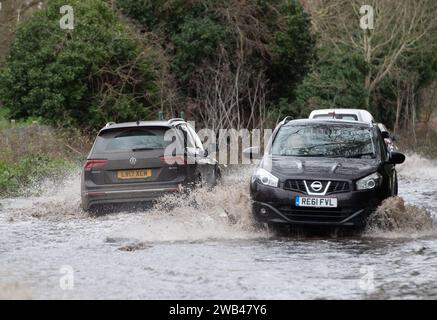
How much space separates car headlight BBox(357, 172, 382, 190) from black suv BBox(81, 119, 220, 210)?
338 centimetres

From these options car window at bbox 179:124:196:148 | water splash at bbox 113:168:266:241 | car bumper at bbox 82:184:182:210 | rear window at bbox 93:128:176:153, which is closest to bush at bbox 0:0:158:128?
car window at bbox 179:124:196:148

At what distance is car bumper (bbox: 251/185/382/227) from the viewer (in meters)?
13.0

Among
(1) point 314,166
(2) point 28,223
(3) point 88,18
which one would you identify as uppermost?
(3) point 88,18

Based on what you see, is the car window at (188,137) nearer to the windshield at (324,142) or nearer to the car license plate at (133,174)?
the car license plate at (133,174)

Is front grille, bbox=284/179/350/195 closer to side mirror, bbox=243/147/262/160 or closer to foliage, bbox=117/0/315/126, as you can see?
side mirror, bbox=243/147/262/160

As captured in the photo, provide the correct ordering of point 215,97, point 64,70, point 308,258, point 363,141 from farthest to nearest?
point 215,97
point 64,70
point 363,141
point 308,258

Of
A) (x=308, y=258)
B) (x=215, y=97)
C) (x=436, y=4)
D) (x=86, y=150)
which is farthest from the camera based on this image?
(x=436, y=4)

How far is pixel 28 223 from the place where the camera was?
15.9 m

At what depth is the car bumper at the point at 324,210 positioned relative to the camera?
512 inches
